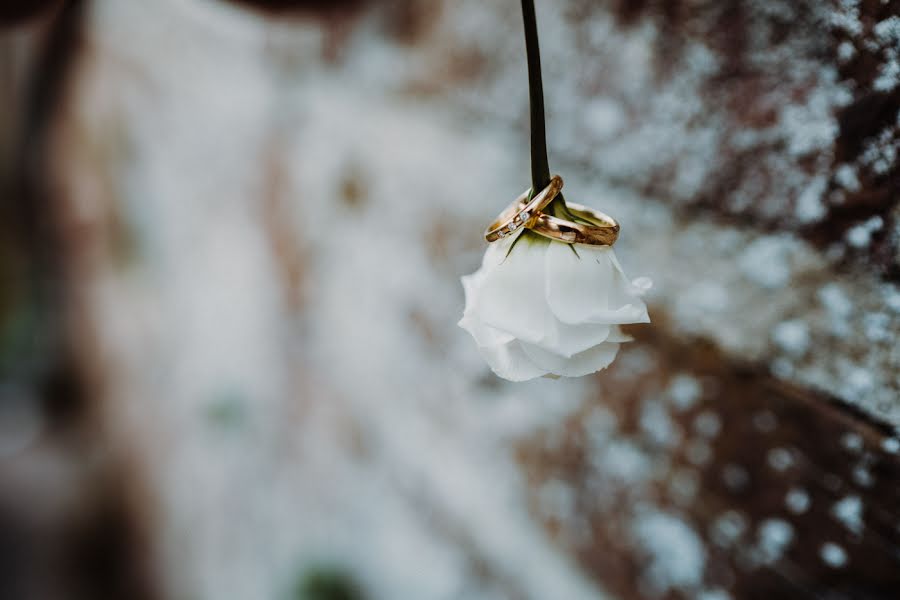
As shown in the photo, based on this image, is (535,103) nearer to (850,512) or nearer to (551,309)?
(551,309)

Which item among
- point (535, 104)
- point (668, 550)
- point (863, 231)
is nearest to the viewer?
point (535, 104)

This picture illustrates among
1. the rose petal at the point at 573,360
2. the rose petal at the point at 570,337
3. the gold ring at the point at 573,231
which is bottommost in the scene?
the rose petal at the point at 573,360

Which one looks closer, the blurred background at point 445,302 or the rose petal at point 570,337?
the rose petal at point 570,337

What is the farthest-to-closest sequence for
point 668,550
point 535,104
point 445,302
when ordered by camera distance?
point 445,302
point 668,550
point 535,104

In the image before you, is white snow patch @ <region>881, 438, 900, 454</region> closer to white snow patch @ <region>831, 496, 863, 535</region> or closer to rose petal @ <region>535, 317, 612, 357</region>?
white snow patch @ <region>831, 496, 863, 535</region>

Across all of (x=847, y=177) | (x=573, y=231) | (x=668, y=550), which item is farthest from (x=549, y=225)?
(x=668, y=550)

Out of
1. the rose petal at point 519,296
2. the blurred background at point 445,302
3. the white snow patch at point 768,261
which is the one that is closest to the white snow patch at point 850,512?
the blurred background at point 445,302

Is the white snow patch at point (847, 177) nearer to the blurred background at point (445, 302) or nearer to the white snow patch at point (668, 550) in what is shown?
the blurred background at point (445, 302)
